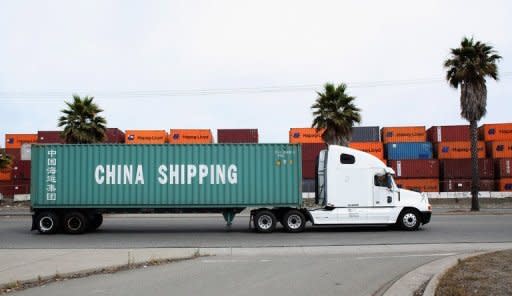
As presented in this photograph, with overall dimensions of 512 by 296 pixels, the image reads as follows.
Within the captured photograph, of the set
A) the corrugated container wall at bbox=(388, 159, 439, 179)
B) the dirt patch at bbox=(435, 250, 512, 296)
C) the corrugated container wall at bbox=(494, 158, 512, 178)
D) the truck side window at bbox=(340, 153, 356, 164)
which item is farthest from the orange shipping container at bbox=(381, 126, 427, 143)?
the dirt patch at bbox=(435, 250, 512, 296)

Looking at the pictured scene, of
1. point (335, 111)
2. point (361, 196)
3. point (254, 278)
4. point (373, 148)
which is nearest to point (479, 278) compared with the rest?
point (254, 278)

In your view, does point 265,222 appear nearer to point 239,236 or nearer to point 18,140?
point 239,236

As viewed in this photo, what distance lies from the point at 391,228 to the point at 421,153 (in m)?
27.6

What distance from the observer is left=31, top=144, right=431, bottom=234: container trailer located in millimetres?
17812

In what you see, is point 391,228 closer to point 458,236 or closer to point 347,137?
point 458,236

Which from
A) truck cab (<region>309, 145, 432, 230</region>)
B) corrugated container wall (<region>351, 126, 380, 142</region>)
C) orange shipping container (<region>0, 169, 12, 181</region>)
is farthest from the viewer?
corrugated container wall (<region>351, 126, 380, 142</region>)

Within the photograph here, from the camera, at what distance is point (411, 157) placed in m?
44.8

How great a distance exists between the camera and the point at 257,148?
721 inches

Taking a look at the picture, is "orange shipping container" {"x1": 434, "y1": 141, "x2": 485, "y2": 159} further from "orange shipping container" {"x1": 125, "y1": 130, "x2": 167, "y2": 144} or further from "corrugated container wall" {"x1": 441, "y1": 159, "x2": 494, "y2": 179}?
"orange shipping container" {"x1": 125, "y1": 130, "x2": 167, "y2": 144}

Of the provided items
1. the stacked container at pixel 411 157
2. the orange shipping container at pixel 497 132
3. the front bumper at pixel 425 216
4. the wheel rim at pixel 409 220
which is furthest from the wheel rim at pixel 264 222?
the orange shipping container at pixel 497 132

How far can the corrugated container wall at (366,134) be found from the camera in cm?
4792

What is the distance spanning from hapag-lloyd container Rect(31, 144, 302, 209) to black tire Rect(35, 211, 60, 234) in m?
0.35

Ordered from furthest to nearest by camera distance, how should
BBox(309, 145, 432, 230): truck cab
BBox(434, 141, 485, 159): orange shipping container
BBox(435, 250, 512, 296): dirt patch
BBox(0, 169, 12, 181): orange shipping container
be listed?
1. BBox(0, 169, 12, 181): orange shipping container
2. BBox(434, 141, 485, 159): orange shipping container
3. BBox(309, 145, 432, 230): truck cab
4. BBox(435, 250, 512, 296): dirt patch

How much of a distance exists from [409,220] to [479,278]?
33.5 ft
